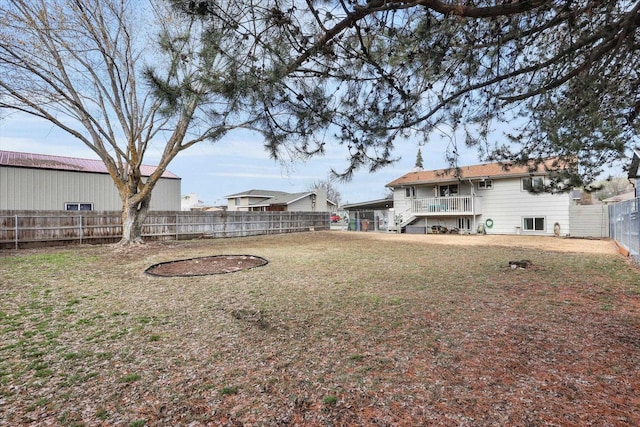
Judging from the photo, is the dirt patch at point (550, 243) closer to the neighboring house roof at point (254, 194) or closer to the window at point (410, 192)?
the window at point (410, 192)

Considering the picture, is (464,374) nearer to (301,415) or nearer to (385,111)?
(301,415)

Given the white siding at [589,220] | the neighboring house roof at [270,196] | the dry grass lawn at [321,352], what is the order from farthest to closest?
the neighboring house roof at [270,196] < the white siding at [589,220] < the dry grass lawn at [321,352]

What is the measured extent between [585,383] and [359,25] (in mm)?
3643

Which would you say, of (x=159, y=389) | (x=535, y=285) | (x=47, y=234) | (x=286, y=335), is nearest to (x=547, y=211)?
(x=535, y=285)

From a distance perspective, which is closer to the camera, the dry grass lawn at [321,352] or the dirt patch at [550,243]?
the dry grass lawn at [321,352]

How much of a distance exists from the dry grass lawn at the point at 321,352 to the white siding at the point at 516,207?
11.3 m

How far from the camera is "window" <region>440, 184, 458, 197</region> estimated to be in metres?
19.3

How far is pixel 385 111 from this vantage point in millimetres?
3773

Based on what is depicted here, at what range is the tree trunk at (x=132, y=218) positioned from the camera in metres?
11.5

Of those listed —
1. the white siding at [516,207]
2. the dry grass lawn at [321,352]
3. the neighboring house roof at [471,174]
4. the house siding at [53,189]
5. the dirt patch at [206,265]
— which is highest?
the neighboring house roof at [471,174]

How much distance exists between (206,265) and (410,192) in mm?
16029

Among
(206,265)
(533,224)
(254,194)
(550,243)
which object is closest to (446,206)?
(533,224)

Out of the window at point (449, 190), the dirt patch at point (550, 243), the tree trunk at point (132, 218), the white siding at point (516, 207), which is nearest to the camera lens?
the dirt patch at point (550, 243)

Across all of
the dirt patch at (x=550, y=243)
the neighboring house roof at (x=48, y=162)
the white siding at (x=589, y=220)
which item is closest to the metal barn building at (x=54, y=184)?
the neighboring house roof at (x=48, y=162)
